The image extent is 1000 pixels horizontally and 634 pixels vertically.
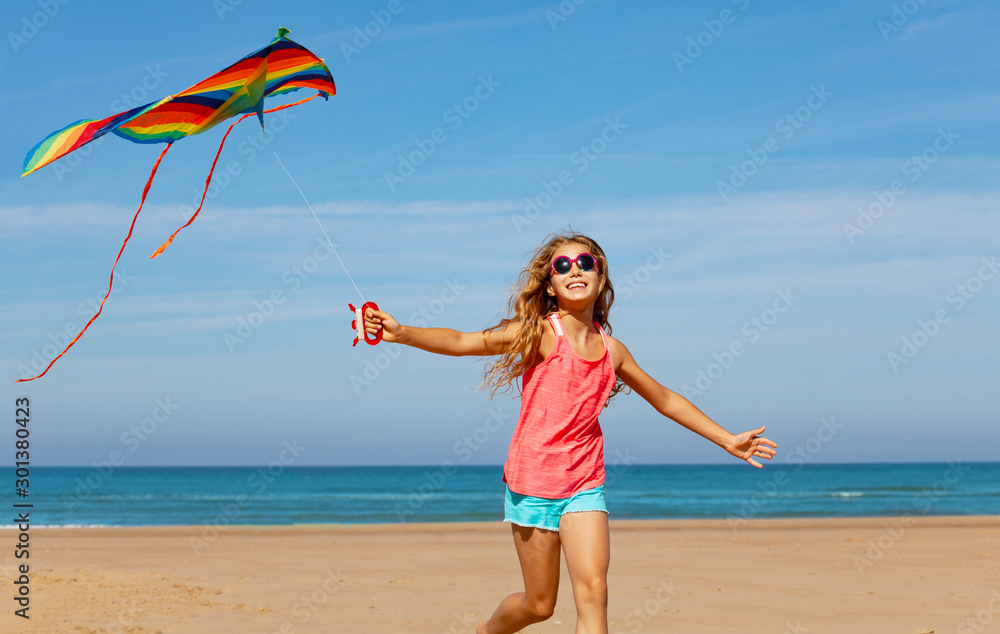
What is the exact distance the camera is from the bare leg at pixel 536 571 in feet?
13.4

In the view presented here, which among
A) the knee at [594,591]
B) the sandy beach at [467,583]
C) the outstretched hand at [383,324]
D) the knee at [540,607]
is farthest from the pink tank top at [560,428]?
the sandy beach at [467,583]

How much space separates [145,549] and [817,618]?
898cm

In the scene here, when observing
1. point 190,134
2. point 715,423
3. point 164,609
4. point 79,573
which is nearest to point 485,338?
point 715,423

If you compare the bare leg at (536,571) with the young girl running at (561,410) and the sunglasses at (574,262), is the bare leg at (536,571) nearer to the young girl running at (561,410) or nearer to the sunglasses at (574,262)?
the young girl running at (561,410)

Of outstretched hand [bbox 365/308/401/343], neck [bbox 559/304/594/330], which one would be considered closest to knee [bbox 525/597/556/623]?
neck [bbox 559/304/594/330]

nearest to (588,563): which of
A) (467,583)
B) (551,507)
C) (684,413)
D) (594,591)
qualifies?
(594,591)

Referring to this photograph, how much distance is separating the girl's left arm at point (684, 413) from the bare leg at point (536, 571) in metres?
0.85

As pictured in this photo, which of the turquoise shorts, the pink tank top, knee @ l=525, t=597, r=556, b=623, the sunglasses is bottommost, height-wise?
knee @ l=525, t=597, r=556, b=623

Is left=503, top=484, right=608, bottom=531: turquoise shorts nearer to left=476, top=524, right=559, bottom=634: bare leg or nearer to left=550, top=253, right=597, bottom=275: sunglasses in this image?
left=476, top=524, right=559, bottom=634: bare leg

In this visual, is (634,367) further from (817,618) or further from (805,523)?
(805,523)

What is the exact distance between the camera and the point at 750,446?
14.4ft

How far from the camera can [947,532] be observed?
14.4 meters

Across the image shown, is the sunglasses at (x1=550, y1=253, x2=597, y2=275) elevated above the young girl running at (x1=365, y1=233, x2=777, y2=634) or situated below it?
above

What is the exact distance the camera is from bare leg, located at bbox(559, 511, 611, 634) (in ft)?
12.7
